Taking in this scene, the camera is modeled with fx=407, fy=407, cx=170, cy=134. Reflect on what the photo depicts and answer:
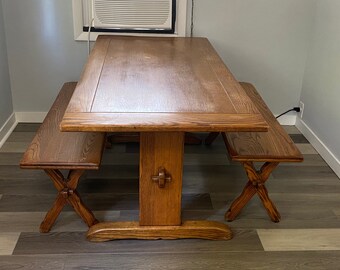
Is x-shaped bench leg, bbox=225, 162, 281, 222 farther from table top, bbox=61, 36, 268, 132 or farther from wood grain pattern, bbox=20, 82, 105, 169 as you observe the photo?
wood grain pattern, bbox=20, 82, 105, 169

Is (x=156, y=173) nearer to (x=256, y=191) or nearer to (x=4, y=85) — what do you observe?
(x=256, y=191)

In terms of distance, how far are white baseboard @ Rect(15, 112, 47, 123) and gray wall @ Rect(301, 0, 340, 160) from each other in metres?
2.02

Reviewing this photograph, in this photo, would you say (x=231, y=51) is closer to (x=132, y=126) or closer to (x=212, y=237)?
(x=212, y=237)

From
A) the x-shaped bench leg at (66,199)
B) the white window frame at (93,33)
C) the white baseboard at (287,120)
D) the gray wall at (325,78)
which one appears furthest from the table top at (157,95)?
the white baseboard at (287,120)

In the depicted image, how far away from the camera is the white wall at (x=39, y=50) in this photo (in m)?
2.82

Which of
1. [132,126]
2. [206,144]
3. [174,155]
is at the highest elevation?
[132,126]

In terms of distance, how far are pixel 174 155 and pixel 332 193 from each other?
3.74ft

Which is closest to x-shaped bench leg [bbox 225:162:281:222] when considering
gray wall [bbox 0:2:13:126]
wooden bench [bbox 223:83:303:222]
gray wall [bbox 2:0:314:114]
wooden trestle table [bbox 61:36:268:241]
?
wooden bench [bbox 223:83:303:222]

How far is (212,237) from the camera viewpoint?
1.93m

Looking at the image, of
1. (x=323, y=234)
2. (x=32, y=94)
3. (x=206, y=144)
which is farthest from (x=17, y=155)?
(x=323, y=234)

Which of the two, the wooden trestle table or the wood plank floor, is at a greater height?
the wooden trestle table

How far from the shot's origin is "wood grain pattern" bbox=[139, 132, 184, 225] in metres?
1.73

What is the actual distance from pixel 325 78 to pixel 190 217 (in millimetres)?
1402

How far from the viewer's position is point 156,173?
180 centimetres
